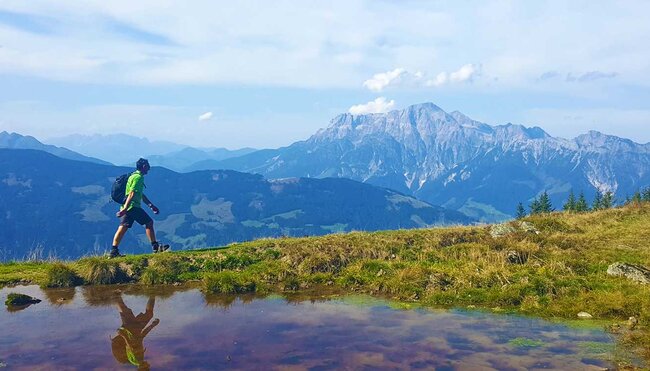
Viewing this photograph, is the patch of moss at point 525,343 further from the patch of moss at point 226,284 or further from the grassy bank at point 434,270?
the patch of moss at point 226,284

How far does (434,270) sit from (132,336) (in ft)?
30.7

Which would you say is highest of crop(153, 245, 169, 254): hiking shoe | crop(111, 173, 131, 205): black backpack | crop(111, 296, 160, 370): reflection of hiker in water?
crop(111, 173, 131, 205): black backpack

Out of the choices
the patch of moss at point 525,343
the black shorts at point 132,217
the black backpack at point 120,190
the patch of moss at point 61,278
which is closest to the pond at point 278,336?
the patch of moss at point 525,343

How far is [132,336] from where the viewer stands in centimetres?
1082

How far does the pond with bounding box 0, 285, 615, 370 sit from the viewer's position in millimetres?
9359

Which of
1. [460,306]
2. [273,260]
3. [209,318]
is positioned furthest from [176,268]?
[460,306]

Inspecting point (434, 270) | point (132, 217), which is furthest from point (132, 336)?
point (434, 270)

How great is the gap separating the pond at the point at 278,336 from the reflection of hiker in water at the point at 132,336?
0.08ft

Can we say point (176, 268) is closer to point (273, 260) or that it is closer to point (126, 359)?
point (273, 260)

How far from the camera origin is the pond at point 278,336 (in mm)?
9359

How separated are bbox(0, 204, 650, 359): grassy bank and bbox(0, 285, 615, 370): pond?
1.11 meters

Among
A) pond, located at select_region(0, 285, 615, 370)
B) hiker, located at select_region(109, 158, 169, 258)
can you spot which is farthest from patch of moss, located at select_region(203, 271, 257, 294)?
hiker, located at select_region(109, 158, 169, 258)

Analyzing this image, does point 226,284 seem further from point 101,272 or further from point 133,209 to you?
point 133,209

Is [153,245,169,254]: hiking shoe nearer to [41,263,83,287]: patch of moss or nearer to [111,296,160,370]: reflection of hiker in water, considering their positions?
[41,263,83,287]: patch of moss
